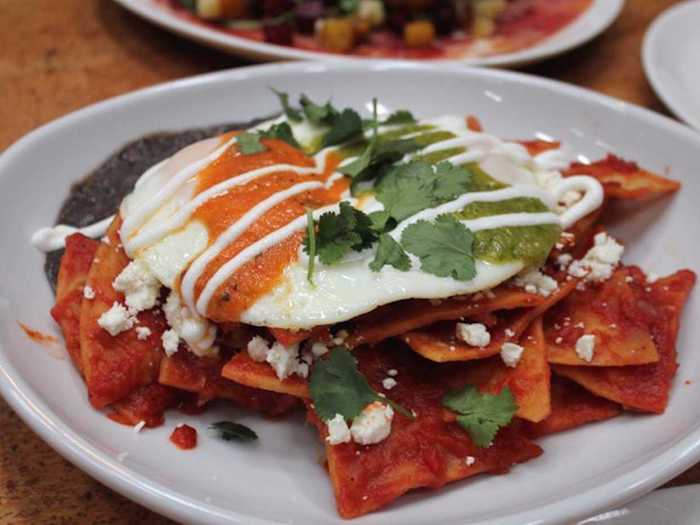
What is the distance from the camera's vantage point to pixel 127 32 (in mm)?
3227

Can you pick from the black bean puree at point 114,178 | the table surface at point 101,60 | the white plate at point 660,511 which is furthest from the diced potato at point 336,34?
the white plate at point 660,511

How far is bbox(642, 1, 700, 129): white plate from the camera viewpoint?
2658 mm

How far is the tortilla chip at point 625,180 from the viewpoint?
1905 mm

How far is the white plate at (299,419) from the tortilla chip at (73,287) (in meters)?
0.04

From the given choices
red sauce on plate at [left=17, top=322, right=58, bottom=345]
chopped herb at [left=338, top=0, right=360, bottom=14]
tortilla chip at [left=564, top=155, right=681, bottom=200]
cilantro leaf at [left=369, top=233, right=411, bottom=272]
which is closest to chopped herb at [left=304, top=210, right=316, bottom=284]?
cilantro leaf at [left=369, top=233, right=411, bottom=272]

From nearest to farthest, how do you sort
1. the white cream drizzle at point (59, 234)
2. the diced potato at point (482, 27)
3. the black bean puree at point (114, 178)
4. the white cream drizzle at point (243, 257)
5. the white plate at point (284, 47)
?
the white cream drizzle at point (243, 257)
the white cream drizzle at point (59, 234)
the black bean puree at point (114, 178)
the white plate at point (284, 47)
the diced potato at point (482, 27)

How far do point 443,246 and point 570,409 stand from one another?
0.44m

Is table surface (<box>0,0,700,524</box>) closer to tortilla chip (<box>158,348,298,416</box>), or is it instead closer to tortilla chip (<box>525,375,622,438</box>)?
tortilla chip (<box>158,348,298,416</box>)

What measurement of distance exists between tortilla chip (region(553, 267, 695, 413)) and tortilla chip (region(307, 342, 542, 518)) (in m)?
0.19

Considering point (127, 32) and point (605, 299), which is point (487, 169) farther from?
point (127, 32)

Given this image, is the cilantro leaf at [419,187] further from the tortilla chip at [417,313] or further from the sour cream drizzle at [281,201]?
the tortilla chip at [417,313]

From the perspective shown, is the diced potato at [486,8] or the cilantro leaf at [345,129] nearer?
the cilantro leaf at [345,129]

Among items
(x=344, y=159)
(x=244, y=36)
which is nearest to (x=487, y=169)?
(x=344, y=159)

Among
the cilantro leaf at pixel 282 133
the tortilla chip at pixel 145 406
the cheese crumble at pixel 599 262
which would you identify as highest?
the cilantro leaf at pixel 282 133
